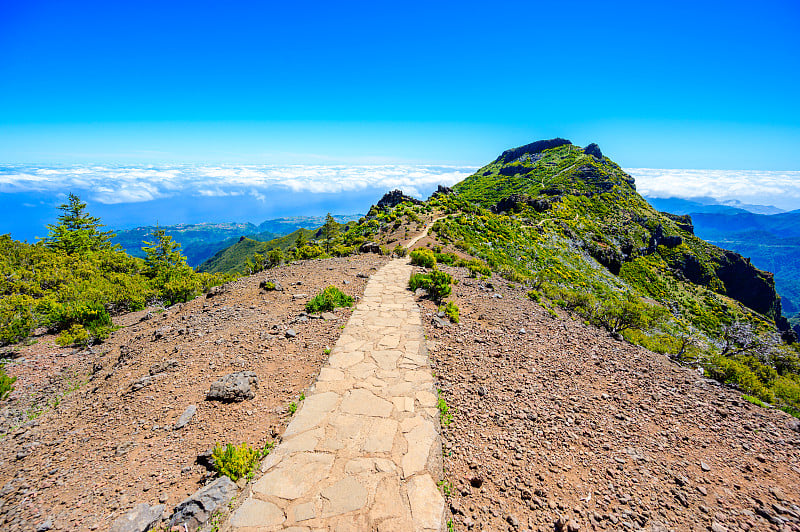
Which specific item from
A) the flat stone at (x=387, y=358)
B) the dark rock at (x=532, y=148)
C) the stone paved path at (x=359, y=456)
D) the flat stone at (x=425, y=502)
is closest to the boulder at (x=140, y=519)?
the stone paved path at (x=359, y=456)

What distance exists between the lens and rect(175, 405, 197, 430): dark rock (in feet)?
17.7

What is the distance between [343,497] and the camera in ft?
13.2

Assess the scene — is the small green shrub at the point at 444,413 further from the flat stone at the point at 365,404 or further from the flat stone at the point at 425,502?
the flat stone at the point at 425,502

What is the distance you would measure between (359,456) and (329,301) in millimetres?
5945

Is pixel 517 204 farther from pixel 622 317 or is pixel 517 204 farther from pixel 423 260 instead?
pixel 622 317

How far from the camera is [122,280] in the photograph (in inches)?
682

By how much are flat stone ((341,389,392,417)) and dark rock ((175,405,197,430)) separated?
267cm

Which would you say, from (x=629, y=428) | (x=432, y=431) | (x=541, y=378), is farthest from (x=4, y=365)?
(x=629, y=428)

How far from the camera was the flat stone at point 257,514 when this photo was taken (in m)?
3.69

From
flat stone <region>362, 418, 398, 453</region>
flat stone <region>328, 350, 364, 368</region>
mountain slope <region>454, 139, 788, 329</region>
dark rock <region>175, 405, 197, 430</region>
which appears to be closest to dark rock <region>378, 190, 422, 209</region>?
mountain slope <region>454, 139, 788, 329</region>

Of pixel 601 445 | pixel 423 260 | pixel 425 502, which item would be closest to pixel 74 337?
pixel 425 502

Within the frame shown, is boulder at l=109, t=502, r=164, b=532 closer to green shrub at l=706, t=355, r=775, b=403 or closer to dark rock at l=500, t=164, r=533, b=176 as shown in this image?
green shrub at l=706, t=355, r=775, b=403

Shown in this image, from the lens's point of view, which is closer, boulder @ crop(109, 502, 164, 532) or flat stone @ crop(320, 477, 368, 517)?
boulder @ crop(109, 502, 164, 532)

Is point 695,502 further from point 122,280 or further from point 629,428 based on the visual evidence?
point 122,280
